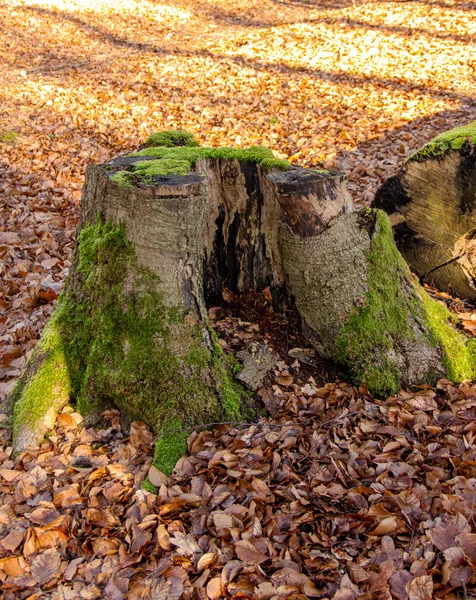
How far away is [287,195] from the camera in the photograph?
3.34m

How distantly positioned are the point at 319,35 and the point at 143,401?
43.8ft

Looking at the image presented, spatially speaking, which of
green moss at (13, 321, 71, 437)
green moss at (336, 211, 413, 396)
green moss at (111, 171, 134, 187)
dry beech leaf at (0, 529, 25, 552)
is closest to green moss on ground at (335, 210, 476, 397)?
green moss at (336, 211, 413, 396)

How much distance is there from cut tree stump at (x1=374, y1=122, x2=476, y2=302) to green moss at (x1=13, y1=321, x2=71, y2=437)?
136 inches

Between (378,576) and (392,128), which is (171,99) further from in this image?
(378,576)

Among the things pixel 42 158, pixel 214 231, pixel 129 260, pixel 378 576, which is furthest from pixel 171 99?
pixel 378 576

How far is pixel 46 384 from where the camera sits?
3373 millimetres

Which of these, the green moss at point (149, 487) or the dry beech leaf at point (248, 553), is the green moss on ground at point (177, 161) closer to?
the green moss at point (149, 487)

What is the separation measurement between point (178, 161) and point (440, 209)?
2783mm

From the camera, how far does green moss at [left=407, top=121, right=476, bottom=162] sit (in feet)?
14.8

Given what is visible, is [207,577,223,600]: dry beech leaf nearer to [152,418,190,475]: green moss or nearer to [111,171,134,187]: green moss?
[152,418,190,475]: green moss

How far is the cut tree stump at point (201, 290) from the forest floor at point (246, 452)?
0.21 meters

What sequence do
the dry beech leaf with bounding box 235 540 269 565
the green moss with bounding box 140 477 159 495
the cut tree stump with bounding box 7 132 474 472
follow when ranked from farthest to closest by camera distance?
the cut tree stump with bounding box 7 132 474 472, the green moss with bounding box 140 477 159 495, the dry beech leaf with bounding box 235 540 269 565

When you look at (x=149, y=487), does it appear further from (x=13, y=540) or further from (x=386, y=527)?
(x=386, y=527)

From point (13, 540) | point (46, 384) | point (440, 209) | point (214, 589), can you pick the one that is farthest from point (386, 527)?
point (440, 209)
